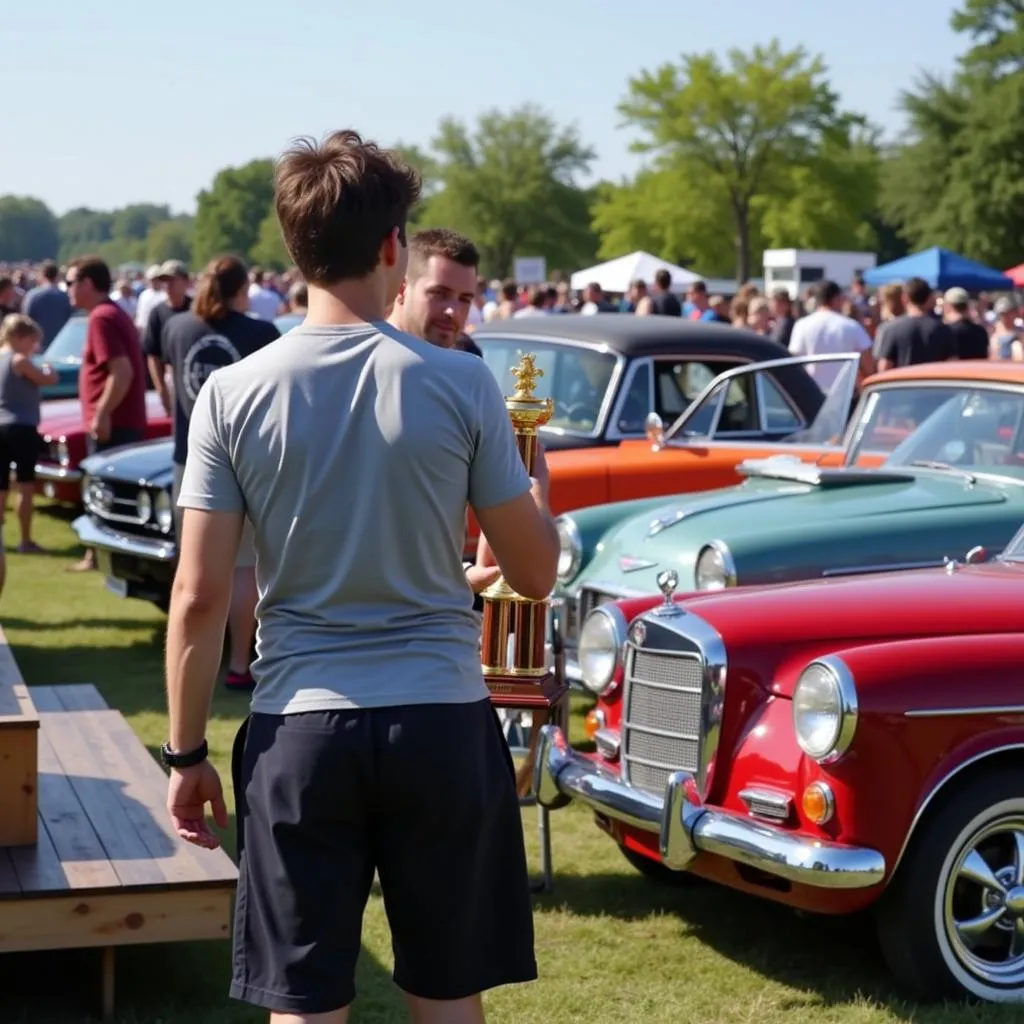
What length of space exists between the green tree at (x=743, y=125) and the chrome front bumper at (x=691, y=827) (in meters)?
57.7

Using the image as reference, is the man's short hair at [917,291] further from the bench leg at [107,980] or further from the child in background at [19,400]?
the bench leg at [107,980]

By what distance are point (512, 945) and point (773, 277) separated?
44.8 metres

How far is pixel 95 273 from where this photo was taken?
440 inches

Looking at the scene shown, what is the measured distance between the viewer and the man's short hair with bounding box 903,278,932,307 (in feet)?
42.6

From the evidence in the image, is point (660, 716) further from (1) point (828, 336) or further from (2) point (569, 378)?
(1) point (828, 336)

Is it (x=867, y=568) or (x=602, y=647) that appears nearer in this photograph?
(x=602, y=647)

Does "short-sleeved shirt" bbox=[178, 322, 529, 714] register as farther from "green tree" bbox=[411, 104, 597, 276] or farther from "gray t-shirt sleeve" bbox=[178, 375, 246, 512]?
"green tree" bbox=[411, 104, 597, 276]

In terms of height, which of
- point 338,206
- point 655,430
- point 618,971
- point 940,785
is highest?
point 338,206

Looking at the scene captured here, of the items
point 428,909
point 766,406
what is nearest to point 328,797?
point 428,909

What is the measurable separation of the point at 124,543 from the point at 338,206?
7107 mm

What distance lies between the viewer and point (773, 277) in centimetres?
4653

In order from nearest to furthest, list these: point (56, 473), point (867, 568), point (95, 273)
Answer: point (867, 568) → point (95, 273) → point (56, 473)

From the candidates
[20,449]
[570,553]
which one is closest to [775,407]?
[570,553]

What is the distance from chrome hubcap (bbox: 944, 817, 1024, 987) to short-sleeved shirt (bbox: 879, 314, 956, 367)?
854cm
